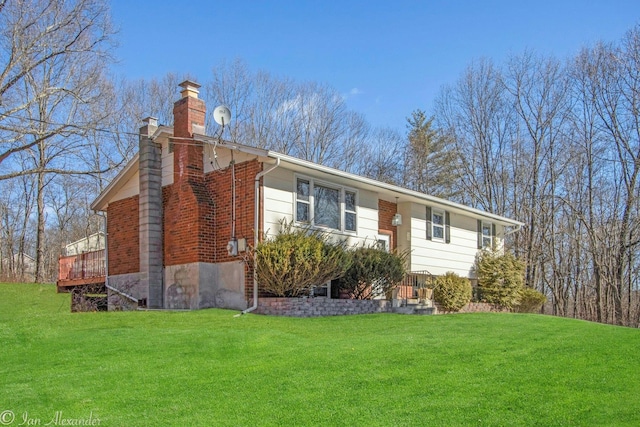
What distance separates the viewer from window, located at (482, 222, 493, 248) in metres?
22.3

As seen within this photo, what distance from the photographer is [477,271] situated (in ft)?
69.6

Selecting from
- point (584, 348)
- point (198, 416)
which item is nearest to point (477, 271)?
point (584, 348)

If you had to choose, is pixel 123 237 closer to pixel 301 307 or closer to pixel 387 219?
pixel 301 307

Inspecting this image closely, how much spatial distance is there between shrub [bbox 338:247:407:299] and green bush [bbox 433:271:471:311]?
1.78 m

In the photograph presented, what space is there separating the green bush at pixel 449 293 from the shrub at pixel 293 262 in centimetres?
494

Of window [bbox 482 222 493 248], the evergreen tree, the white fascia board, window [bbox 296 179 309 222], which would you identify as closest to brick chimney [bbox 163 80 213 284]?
the white fascia board

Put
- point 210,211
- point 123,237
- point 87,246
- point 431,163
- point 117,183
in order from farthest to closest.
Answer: point 431,163 → point 87,246 → point 117,183 → point 123,237 → point 210,211

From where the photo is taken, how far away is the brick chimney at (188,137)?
1514 cm

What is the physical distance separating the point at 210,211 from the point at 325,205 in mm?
3068

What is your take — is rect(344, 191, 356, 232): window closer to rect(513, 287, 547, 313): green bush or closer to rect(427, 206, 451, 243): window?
rect(427, 206, 451, 243): window

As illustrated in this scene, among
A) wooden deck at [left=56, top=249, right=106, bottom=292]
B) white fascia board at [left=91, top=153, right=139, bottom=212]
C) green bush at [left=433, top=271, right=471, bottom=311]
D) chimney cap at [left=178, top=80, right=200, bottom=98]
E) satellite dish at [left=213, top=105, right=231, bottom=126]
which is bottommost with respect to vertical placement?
green bush at [left=433, top=271, right=471, bottom=311]

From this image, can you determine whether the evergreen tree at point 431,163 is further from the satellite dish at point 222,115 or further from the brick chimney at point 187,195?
the brick chimney at point 187,195

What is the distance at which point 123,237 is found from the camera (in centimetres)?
1747

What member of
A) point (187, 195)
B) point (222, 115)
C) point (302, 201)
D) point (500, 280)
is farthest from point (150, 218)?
point (500, 280)
